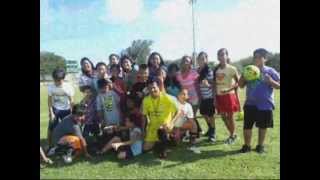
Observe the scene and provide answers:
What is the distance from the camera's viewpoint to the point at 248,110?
502cm

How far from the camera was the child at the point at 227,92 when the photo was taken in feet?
16.5

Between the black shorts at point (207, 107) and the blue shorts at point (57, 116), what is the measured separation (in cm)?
133

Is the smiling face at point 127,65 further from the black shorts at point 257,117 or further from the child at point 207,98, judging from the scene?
the black shorts at point 257,117

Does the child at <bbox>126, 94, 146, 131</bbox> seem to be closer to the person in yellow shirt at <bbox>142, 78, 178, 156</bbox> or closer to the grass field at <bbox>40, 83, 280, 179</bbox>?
the person in yellow shirt at <bbox>142, 78, 178, 156</bbox>

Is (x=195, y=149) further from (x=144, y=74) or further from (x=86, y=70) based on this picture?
(x=86, y=70)

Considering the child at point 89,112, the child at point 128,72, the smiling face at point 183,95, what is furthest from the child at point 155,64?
the child at point 89,112

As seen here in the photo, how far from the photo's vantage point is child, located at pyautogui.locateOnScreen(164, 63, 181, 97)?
506cm

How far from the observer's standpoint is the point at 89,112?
5.20 metres

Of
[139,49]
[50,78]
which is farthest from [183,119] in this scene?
[50,78]

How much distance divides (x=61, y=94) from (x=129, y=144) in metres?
0.84

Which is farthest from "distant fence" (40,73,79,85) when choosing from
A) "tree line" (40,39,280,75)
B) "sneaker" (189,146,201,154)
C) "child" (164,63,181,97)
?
"sneaker" (189,146,201,154)
